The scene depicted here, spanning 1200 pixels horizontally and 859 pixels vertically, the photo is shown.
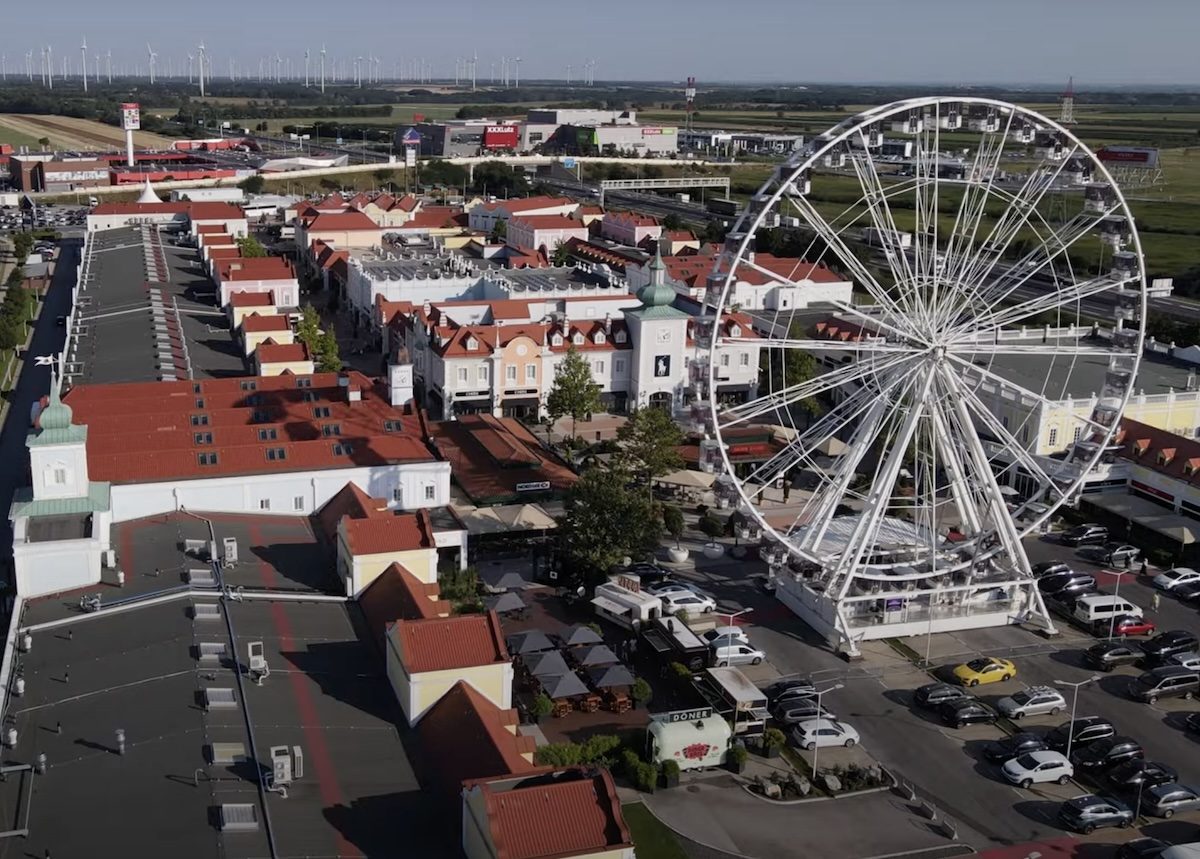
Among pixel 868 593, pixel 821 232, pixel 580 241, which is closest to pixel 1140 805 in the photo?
pixel 868 593

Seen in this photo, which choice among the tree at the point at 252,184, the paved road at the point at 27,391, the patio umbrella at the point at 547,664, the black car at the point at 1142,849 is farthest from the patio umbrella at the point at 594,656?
the tree at the point at 252,184

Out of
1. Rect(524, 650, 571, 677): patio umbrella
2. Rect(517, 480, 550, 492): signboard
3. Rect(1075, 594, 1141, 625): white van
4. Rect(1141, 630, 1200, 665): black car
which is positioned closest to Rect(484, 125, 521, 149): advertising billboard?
Rect(517, 480, 550, 492): signboard

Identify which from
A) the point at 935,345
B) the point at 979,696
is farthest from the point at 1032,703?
the point at 935,345

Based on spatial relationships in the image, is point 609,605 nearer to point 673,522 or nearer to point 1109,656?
point 673,522

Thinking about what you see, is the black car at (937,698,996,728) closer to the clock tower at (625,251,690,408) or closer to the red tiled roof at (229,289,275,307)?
the clock tower at (625,251,690,408)

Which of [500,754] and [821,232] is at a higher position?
[821,232]

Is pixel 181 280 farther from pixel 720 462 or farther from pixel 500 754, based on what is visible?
pixel 500 754

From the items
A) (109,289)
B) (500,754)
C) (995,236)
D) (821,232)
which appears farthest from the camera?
(109,289)
